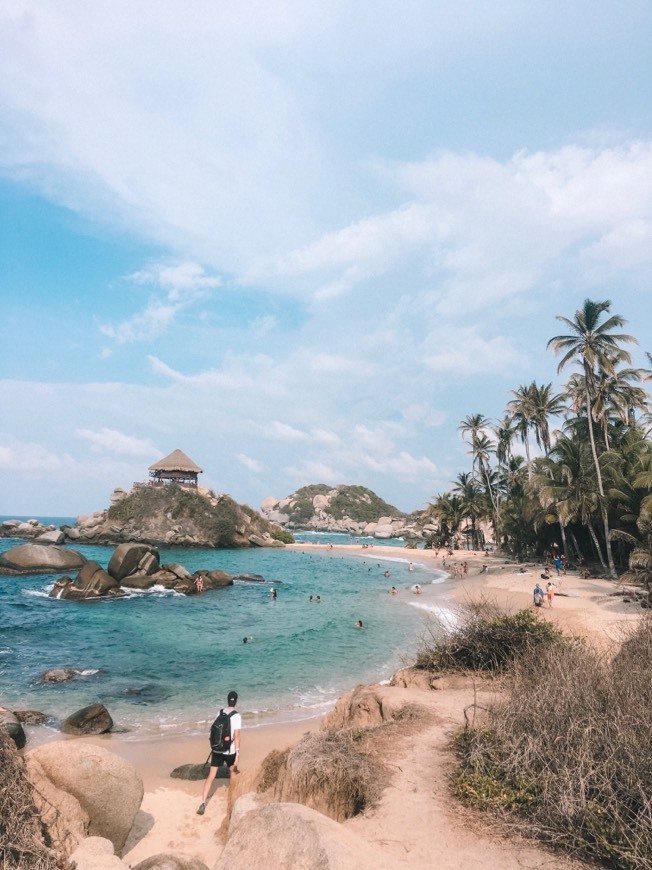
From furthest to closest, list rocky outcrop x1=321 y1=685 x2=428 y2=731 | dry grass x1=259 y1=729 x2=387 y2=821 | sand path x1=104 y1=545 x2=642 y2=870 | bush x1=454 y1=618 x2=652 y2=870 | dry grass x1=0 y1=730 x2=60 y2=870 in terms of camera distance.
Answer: rocky outcrop x1=321 y1=685 x2=428 y2=731
dry grass x1=259 y1=729 x2=387 y2=821
sand path x1=104 y1=545 x2=642 y2=870
dry grass x1=0 y1=730 x2=60 y2=870
bush x1=454 y1=618 x2=652 y2=870

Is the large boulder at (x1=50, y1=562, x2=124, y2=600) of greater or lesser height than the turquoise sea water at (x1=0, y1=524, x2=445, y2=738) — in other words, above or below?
above

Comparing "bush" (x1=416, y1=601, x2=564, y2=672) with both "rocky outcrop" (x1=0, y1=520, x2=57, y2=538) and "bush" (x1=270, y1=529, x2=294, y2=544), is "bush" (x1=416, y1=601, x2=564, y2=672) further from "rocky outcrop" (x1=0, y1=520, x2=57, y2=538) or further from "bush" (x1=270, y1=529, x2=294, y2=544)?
"rocky outcrop" (x1=0, y1=520, x2=57, y2=538)

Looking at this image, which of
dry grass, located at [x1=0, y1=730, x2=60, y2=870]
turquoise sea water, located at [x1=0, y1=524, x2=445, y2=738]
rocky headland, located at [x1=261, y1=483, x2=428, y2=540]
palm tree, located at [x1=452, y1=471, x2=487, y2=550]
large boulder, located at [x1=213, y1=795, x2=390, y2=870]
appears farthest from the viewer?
rocky headland, located at [x1=261, y1=483, x2=428, y2=540]

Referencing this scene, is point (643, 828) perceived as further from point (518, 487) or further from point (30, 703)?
point (518, 487)

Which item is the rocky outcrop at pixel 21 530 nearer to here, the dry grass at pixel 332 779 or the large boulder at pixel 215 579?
the large boulder at pixel 215 579

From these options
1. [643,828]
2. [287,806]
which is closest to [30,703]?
[287,806]

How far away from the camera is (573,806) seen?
4895 mm

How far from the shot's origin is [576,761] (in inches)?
210

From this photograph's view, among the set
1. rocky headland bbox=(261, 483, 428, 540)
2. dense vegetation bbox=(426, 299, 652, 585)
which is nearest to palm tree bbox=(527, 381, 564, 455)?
dense vegetation bbox=(426, 299, 652, 585)

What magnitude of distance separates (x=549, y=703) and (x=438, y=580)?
41773 millimetres

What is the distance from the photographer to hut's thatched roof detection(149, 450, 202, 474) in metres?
83.1

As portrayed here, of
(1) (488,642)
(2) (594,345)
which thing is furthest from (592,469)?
(1) (488,642)

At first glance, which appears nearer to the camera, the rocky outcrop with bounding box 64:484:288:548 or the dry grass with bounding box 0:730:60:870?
the dry grass with bounding box 0:730:60:870

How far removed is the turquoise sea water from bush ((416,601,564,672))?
4.85 m
